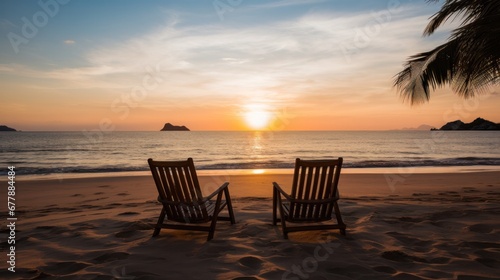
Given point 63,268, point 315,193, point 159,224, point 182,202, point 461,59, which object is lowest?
point 63,268

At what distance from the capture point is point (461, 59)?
21.5 ft

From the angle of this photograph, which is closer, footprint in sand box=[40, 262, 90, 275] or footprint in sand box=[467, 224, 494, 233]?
footprint in sand box=[40, 262, 90, 275]

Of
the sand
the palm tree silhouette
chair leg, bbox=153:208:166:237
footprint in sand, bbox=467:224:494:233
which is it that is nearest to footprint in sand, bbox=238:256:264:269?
the sand

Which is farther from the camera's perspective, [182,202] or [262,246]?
[182,202]

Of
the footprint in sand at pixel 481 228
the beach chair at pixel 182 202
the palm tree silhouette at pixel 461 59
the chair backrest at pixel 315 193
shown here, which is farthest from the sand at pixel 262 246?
the palm tree silhouette at pixel 461 59

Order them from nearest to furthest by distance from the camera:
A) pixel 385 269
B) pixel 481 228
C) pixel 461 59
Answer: pixel 385 269 < pixel 481 228 < pixel 461 59

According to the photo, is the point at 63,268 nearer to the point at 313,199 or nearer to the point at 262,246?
the point at 262,246

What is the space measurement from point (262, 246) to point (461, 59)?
5427 mm

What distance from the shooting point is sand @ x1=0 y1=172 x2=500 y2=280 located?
327cm

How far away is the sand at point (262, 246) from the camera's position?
327cm

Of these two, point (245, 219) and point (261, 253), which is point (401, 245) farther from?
point (245, 219)

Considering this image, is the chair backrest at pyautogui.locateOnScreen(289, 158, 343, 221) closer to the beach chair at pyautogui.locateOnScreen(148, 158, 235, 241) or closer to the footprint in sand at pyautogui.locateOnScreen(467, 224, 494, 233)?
the beach chair at pyautogui.locateOnScreen(148, 158, 235, 241)

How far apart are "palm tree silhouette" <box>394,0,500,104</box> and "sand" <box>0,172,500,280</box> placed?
256 cm

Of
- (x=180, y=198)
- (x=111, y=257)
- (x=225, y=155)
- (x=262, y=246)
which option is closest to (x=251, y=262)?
(x=262, y=246)
